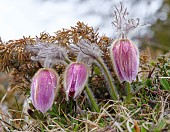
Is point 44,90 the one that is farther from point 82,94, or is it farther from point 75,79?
point 82,94

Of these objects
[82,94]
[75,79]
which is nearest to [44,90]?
[75,79]

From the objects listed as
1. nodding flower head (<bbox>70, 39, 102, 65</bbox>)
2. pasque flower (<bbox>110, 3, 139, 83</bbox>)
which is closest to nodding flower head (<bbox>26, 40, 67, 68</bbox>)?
nodding flower head (<bbox>70, 39, 102, 65</bbox>)

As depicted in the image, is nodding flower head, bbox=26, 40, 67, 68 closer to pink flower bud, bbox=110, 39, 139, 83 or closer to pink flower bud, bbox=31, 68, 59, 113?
pink flower bud, bbox=31, 68, 59, 113

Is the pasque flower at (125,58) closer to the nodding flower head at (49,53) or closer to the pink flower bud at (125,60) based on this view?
the pink flower bud at (125,60)

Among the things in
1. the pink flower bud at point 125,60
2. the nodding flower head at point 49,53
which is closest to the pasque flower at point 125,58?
the pink flower bud at point 125,60

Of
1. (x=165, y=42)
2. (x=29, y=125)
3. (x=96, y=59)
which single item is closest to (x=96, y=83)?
(x=96, y=59)

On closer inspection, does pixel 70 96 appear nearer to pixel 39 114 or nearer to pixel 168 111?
pixel 39 114
